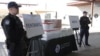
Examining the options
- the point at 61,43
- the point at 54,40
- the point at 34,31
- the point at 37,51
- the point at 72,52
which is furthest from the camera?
the point at 72,52

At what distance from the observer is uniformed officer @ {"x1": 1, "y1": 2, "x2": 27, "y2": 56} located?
12.1 ft

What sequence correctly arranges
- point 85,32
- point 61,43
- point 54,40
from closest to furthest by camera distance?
point 54,40
point 61,43
point 85,32

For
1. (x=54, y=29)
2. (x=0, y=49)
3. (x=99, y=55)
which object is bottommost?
(x=99, y=55)

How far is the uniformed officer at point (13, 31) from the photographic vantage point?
12.1ft

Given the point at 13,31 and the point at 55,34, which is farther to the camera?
the point at 55,34

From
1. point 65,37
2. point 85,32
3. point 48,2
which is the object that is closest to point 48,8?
point 48,2

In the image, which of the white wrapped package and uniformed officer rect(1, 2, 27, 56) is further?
the white wrapped package

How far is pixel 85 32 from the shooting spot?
9.70 metres

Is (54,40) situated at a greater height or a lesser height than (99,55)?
greater

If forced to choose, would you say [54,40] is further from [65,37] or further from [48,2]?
[48,2]

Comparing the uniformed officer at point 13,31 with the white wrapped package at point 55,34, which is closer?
the uniformed officer at point 13,31

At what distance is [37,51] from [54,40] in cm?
91

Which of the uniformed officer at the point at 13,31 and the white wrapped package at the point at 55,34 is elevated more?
the uniformed officer at the point at 13,31

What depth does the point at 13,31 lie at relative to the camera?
373cm
